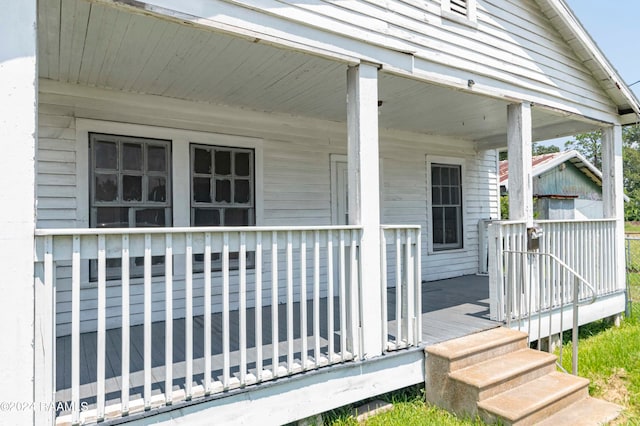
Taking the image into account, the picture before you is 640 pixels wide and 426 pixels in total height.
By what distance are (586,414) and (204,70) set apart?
4.18 meters

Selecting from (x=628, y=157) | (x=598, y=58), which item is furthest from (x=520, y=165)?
(x=628, y=157)

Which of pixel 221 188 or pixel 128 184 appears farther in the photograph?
pixel 221 188

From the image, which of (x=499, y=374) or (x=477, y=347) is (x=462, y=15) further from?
(x=499, y=374)

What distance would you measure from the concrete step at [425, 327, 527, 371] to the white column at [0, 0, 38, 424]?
9.17ft

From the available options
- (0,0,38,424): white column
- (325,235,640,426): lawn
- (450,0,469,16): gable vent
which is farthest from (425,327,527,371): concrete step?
(450,0,469,16): gable vent

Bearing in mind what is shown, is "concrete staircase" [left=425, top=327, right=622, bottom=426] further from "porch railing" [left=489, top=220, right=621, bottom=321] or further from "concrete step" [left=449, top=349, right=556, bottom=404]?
"porch railing" [left=489, top=220, right=621, bottom=321]

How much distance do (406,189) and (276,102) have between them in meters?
2.76

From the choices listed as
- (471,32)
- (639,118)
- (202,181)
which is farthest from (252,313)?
(639,118)

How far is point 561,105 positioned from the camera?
5105mm

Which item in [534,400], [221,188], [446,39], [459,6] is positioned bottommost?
[534,400]

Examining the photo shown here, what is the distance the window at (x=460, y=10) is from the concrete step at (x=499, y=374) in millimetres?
3172

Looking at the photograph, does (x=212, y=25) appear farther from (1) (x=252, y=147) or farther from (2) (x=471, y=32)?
(2) (x=471, y=32)

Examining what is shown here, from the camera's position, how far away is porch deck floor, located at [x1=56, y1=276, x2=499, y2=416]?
283 cm

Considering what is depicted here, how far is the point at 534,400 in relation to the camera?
10.4 ft
